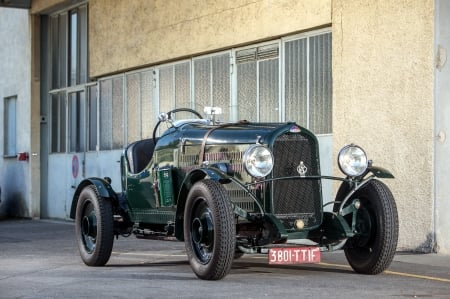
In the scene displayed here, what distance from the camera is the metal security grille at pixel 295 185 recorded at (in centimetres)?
997

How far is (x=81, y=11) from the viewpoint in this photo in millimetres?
23672

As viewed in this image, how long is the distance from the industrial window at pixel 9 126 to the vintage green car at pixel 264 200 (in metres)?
16.7

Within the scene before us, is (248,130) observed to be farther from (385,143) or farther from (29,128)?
(29,128)

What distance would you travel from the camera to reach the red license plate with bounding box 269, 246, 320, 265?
933 cm

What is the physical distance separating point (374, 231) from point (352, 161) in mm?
727

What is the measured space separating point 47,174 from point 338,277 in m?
16.4

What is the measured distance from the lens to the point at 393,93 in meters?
13.5

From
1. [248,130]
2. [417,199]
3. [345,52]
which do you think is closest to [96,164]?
[345,52]

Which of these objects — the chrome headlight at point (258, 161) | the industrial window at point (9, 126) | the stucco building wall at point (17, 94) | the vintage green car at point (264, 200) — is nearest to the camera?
the vintage green car at point (264, 200)

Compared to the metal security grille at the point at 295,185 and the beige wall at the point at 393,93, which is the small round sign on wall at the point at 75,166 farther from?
the metal security grille at the point at 295,185

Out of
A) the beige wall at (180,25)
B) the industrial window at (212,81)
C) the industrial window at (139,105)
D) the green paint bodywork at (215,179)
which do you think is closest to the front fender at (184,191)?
the green paint bodywork at (215,179)

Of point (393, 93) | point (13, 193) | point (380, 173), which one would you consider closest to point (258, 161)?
point (380, 173)

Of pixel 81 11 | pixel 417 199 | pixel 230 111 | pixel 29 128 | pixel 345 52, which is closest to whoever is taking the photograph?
pixel 417 199

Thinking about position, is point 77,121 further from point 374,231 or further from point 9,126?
point 374,231
